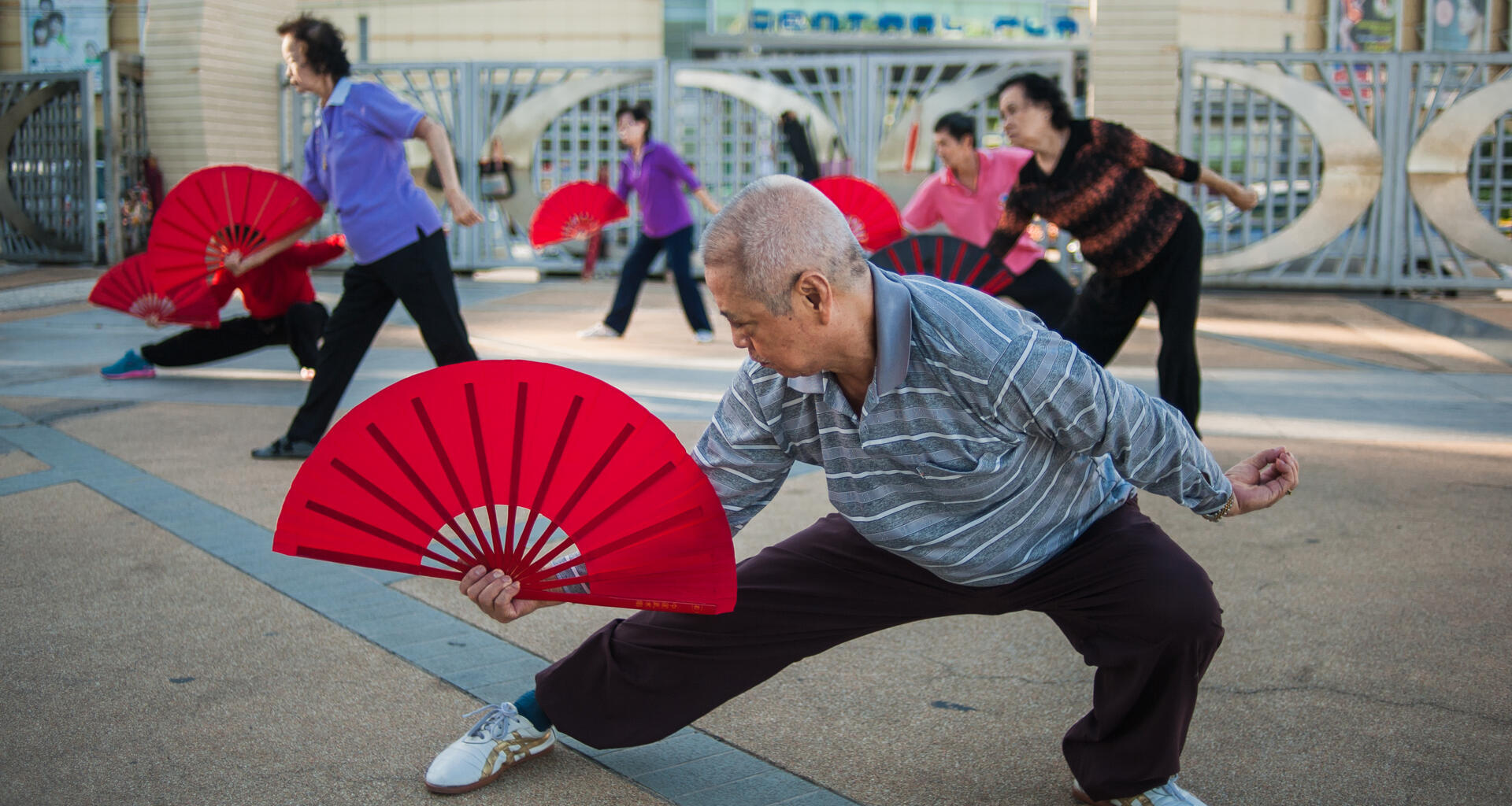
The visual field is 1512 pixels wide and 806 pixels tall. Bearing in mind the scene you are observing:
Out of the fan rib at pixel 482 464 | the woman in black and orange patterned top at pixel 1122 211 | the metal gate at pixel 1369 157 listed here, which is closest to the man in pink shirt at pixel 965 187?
the woman in black and orange patterned top at pixel 1122 211

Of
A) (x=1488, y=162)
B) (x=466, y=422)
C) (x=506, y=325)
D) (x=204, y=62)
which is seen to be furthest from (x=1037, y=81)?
(x=204, y=62)

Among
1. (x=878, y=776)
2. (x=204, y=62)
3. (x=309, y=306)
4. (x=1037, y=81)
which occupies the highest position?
(x=204, y=62)

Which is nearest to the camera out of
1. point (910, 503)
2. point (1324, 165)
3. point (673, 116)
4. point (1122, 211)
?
point (910, 503)

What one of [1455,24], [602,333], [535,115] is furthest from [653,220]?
[1455,24]

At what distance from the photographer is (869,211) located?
23.8ft

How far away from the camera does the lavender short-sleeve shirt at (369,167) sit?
5.34 meters

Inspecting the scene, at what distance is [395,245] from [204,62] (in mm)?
11017

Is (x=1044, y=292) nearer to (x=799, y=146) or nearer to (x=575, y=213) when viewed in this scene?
(x=575, y=213)

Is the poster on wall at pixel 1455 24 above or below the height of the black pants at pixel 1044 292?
above

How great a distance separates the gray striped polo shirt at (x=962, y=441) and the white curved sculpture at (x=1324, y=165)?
37.9ft

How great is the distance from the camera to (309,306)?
7.12m

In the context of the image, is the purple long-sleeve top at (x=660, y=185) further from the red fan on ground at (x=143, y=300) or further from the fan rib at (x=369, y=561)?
the fan rib at (x=369, y=561)

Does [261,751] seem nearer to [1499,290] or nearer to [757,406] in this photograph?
[757,406]

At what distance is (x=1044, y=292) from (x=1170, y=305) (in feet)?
4.63
